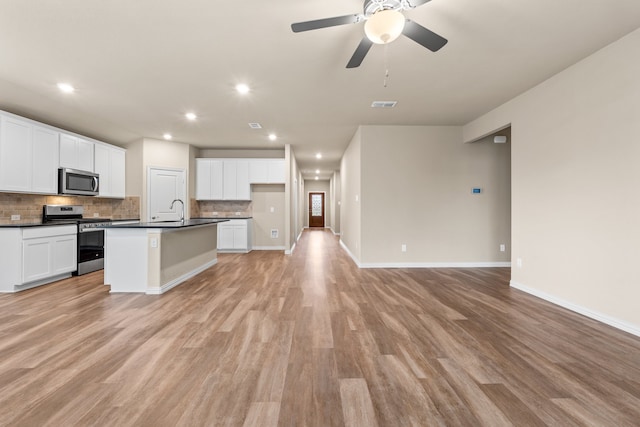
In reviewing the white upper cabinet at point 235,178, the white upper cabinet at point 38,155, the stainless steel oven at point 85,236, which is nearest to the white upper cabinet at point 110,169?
the white upper cabinet at point 38,155

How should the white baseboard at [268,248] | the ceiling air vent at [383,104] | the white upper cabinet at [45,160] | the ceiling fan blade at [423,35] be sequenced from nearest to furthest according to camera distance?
the ceiling fan blade at [423,35]
the ceiling air vent at [383,104]
the white upper cabinet at [45,160]
the white baseboard at [268,248]

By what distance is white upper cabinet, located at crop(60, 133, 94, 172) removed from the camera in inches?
181

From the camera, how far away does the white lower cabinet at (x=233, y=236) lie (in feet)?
22.7

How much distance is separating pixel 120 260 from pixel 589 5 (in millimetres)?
5342

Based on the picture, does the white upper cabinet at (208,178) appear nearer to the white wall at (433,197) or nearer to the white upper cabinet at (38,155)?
the white upper cabinet at (38,155)

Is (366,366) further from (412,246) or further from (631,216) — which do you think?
(412,246)

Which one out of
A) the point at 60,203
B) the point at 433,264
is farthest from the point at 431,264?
the point at 60,203

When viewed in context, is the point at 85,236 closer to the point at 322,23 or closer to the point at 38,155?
the point at 38,155

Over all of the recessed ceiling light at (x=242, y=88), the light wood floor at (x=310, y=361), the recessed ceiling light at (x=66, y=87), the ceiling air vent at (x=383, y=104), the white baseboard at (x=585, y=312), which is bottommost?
the light wood floor at (x=310, y=361)

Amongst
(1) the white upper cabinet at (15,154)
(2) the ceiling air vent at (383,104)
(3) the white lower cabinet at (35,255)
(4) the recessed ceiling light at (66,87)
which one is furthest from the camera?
(2) the ceiling air vent at (383,104)

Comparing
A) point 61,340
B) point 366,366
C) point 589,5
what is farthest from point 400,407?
point 589,5

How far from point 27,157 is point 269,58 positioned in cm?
404

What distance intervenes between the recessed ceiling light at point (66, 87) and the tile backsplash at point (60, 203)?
1.98 metres

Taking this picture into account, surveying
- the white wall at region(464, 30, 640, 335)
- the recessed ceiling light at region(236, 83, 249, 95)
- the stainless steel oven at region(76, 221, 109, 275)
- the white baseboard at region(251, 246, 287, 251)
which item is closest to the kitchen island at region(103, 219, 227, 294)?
the stainless steel oven at region(76, 221, 109, 275)
